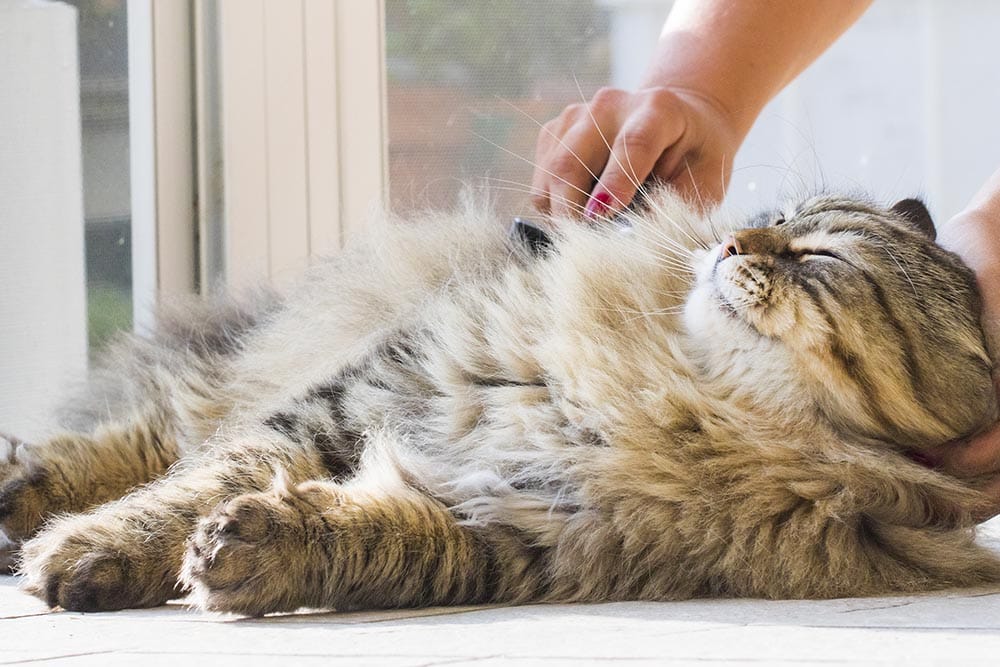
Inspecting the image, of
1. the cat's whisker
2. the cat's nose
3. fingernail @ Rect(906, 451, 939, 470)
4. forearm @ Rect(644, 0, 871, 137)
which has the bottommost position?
fingernail @ Rect(906, 451, 939, 470)

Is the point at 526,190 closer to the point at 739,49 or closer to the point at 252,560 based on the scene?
the point at 739,49

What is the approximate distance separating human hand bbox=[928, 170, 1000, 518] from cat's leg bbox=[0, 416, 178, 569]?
45.0 inches

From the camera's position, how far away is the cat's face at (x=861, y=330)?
1418mm

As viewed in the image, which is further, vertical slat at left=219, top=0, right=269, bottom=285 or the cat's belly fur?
vertical slat at left=219, top=0, right=269, bottom=285

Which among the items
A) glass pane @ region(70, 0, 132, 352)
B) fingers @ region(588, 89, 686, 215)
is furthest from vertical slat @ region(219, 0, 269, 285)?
fingers @ region(588, 89, 686, 215)

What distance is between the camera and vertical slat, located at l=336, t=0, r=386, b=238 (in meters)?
2.71

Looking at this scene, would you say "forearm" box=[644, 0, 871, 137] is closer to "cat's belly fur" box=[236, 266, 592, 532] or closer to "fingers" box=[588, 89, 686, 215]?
"fingers" box=[588, 89, 686, 215]

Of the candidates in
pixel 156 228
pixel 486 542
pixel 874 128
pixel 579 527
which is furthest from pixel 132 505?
pixel 874 128

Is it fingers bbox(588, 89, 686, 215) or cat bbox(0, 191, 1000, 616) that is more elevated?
fingers bbox(588, 89, 686, 215)

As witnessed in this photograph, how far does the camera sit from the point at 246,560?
1191 millimetres

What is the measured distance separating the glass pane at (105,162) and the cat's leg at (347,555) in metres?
1.31

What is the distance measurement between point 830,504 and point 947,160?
3.51 metres

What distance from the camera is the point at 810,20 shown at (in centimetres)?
208

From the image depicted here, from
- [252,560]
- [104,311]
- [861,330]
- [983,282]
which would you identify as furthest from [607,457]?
[104,311]
